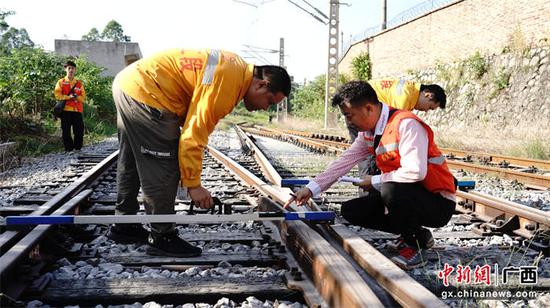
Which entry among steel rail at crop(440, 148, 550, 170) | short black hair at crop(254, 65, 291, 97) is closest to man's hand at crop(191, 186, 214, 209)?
short black hair at crop(254, 65, 291, 97)

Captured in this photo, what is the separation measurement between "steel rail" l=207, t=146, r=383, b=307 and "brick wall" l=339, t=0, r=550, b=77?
16.9m

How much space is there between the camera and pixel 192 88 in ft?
9.72

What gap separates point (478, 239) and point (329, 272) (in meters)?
1.82

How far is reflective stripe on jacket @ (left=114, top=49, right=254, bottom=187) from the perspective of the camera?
2.70 meters

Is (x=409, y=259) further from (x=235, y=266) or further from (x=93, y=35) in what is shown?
(x=93, y=35)

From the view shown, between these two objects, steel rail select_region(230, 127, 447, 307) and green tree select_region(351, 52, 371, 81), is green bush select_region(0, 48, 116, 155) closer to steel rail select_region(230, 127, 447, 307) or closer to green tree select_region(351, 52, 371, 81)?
steel rail select_region(230, 127, 447, 307)

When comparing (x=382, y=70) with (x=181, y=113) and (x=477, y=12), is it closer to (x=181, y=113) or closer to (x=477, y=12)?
(x=477, y=12)

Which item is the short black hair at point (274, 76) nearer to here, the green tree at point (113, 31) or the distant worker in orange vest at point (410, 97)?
the distant worker in orange vest at point (410, 97)

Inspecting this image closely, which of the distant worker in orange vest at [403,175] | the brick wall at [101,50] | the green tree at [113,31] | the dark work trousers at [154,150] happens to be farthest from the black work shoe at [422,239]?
the green tree at [113,31]

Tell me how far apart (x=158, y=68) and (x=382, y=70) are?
27.8 m

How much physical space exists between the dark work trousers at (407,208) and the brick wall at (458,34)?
16.4 meters

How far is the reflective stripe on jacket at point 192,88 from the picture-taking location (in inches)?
106

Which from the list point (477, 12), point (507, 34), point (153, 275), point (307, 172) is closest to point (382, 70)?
point (477, 12)

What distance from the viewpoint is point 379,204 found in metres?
3.21
